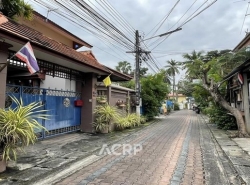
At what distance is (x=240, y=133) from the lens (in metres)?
9.16

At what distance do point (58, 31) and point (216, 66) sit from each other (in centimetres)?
956

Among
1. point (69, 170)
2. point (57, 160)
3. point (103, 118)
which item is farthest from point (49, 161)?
point (103, 118)

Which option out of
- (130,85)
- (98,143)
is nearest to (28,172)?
(98,143)

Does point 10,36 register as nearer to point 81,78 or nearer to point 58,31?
point 81,78

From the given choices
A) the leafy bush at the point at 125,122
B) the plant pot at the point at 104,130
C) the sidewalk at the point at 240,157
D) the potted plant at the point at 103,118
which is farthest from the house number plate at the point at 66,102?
the sidewalk at the point at 240,157

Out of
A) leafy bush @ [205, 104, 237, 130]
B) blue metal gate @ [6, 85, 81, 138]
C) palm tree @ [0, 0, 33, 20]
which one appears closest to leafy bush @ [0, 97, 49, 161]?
→ blue metal gate @ [6, 85, 81, 138]

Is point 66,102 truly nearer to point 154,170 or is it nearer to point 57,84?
point 57,84

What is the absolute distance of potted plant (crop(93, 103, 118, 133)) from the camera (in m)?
10.1

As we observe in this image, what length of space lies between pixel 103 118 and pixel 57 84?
3423mm

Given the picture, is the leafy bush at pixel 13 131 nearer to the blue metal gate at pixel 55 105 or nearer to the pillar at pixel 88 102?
the blue metal gate at pixel 55 105

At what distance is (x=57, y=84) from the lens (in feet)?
38.4

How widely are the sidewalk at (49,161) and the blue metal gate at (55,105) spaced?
69 cm

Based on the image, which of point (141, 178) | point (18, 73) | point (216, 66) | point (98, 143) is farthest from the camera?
point (216, 66)

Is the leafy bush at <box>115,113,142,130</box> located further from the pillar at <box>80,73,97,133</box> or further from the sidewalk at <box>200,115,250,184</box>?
the sidewalk at <box>200,115,250,184</box>
